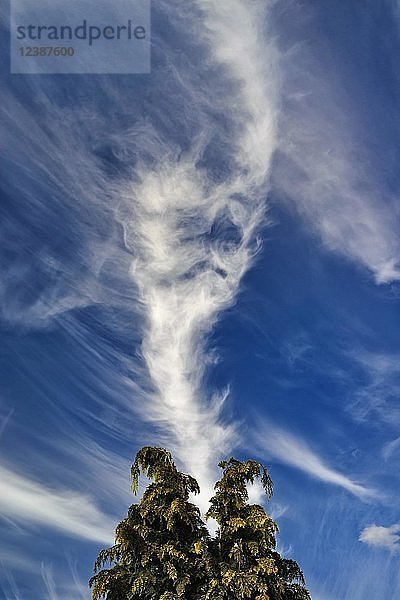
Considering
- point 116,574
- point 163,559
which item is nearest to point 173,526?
point 163,559

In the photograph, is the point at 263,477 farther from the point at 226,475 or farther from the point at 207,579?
the point at 207,579

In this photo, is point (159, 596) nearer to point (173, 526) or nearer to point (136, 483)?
point (173, 526)

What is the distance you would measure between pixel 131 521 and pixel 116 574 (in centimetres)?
189

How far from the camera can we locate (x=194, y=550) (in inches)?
821

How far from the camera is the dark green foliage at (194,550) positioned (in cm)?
2038

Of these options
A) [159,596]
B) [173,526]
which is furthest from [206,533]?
[159,596]

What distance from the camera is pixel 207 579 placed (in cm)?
2066

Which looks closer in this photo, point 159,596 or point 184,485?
point 159,596

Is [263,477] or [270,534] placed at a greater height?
[263,477]

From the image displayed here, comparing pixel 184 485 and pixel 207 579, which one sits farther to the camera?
pixel 184 485

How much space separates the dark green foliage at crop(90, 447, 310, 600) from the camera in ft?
66.8

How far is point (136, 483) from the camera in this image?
76.8 ft

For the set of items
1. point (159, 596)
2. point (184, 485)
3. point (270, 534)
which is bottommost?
point (159, 596)

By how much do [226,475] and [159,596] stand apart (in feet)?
15.7
